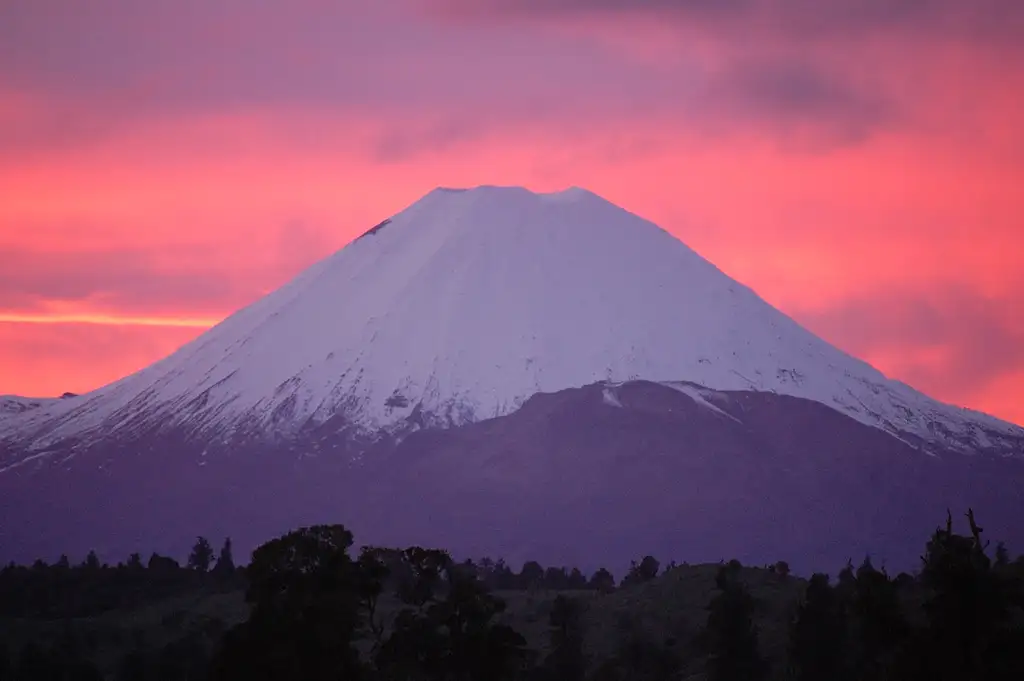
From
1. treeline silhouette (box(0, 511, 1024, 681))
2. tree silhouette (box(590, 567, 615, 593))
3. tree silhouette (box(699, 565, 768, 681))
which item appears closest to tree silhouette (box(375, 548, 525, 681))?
treeline silhouette (box(0, 511, 1024, 681))

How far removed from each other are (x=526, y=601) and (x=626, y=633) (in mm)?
16932

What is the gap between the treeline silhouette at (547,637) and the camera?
63.7m

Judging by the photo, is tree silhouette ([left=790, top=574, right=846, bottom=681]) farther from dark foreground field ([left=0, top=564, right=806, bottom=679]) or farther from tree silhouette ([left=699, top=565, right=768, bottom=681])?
dark foreground field ([left=0, top=564, right=806, bottom=679])

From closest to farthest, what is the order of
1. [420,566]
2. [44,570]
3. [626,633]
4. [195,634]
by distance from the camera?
[420,566], [626,633], [195,634], [44,570]

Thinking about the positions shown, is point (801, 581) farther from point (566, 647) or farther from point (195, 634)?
point (195, 634)

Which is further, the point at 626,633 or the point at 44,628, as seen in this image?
the point at 44,628

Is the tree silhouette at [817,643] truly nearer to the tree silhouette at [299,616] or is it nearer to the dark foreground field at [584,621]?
the dark foreground field at [584,621]

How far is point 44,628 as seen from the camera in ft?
425

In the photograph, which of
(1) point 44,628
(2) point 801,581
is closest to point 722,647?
(2) point 801,581

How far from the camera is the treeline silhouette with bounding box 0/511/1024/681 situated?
63656mm

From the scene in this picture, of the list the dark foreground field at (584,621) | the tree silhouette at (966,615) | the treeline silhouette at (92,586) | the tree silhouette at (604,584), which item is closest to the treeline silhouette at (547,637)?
the tree silhouette at (966,615)

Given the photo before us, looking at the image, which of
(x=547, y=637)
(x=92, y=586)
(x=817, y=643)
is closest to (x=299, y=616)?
(x=817, y=643)

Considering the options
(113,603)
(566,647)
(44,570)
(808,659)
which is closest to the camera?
(808,659)

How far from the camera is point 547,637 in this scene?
12169 centimetres
